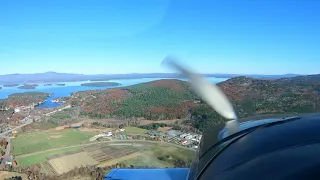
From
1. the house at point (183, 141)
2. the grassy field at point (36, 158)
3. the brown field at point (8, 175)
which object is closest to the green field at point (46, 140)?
the grassy field at point (36, 158)

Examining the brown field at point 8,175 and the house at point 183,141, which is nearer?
the house at point 183,141

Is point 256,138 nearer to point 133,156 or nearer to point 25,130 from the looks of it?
point 133,156

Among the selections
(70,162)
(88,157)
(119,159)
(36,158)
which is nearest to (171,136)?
(119,159)

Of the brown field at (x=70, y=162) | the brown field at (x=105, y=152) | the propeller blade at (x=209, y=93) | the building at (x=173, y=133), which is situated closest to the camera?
the propeller blade at (x=209, y=93)

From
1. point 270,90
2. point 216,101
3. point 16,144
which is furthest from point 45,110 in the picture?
point 216,101

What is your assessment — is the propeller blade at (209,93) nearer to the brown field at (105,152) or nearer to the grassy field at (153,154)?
the grassy field at (153,154)

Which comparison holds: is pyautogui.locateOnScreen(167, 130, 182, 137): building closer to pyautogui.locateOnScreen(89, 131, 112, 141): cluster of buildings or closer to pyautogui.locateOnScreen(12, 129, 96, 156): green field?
pyautogui.locateOnScreen(89, 131, 112, 141): cluster of buildings

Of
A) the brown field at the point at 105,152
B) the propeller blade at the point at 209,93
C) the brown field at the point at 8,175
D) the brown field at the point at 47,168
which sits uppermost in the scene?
the propeller blade at the point at 209,93

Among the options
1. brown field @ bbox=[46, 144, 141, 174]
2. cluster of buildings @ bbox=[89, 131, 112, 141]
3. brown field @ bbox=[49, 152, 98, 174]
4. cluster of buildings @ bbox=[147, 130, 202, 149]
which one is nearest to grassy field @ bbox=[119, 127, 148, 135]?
cluster of buildings @ bbox=[147, 130, 202, 149]
